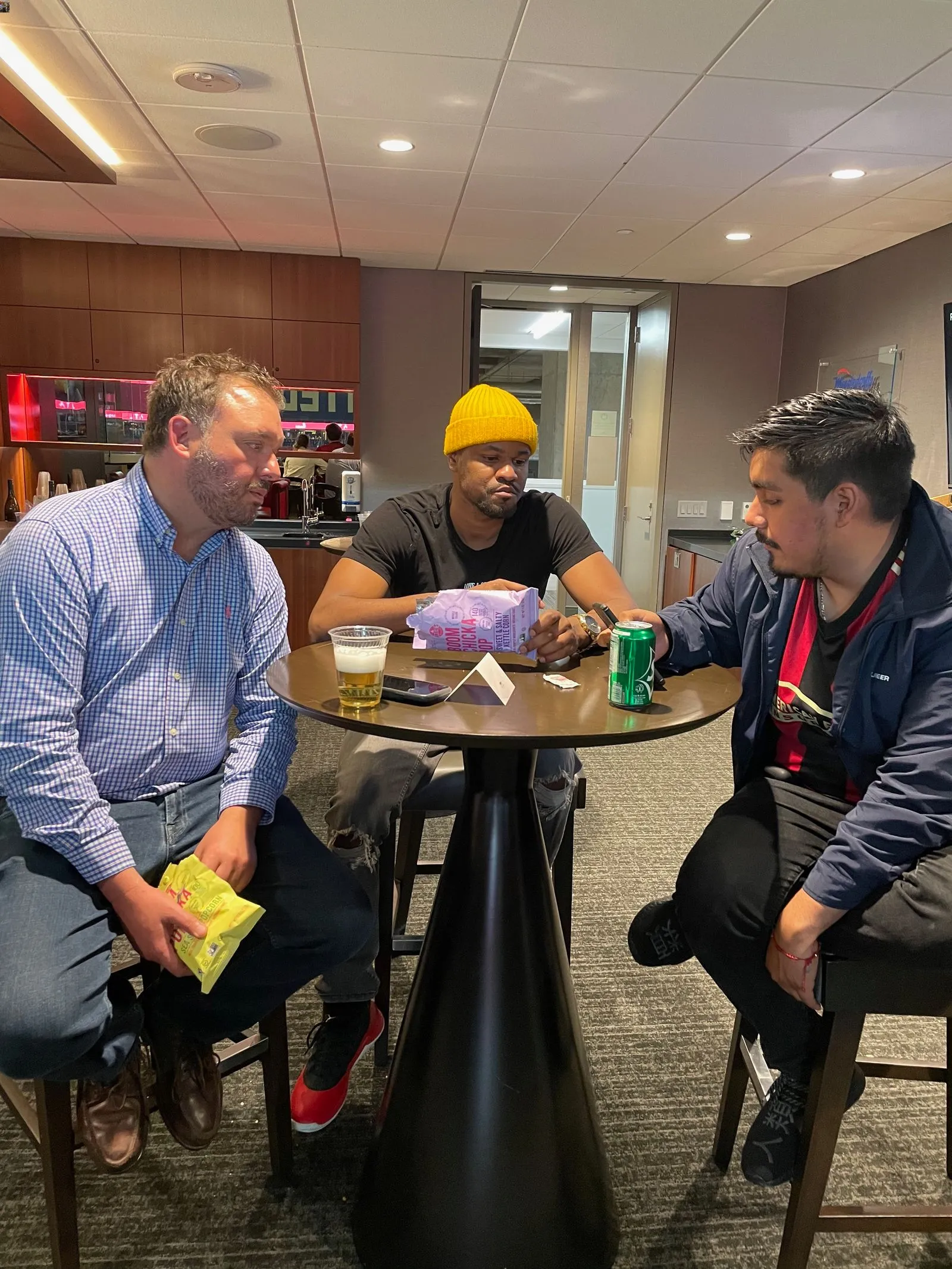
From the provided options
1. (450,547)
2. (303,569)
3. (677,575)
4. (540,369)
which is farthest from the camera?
(540,369)

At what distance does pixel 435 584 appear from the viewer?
213 cm

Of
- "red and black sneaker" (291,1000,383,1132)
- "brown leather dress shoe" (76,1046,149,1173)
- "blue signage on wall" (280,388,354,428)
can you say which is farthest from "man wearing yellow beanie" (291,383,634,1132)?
"blue signage on wall" (280,388,354,428)

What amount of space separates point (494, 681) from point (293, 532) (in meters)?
4.35

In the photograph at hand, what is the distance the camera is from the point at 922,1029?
1.97m

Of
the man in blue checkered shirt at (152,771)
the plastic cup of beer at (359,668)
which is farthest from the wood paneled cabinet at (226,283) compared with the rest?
the plastic cup of beer at (359,668)

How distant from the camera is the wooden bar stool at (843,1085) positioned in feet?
3.69

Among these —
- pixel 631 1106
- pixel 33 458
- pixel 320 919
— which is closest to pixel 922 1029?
pixel 631 1106

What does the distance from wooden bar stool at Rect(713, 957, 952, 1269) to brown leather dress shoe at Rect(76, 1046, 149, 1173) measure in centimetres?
95

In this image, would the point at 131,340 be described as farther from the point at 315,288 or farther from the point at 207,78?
the point at 207,78

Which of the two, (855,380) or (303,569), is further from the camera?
(303,569)

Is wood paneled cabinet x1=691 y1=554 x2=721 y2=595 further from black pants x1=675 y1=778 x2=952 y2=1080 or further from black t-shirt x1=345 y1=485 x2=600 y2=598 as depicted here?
black pants x1=675 y1=778 x2=952 y2=1080

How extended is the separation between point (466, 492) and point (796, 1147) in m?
1.49

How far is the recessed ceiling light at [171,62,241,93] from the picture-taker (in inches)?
107

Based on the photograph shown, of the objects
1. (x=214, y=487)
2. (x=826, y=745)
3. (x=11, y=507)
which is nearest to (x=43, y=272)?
(x=11, y=507)
